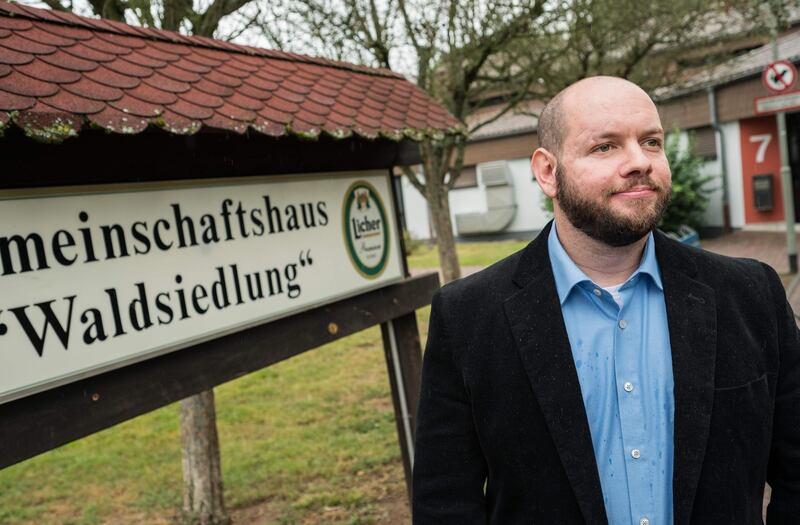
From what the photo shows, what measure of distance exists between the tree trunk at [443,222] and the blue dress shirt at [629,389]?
8.81 meters

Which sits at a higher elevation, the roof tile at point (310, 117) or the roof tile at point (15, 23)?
the roof tile at point (15, 23)

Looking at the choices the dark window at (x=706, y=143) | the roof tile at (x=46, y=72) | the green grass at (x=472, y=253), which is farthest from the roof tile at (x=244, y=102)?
the dark window at (x=706, y=143)

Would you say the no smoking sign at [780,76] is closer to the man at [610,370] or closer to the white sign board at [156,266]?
the white sign board at [156,266]

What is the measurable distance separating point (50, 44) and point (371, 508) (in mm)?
3911

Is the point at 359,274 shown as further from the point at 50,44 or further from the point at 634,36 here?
the point at 634,36

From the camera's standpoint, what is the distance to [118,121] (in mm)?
2350

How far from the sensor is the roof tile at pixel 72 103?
7.32 ft

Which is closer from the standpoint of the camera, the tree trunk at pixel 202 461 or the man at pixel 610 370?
the man at pixel 610 370

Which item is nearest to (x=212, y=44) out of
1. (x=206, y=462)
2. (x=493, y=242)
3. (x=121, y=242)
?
(x=121, y=242)

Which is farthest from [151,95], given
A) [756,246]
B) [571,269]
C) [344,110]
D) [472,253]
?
[472,253]

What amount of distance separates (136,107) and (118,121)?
0.47 feet

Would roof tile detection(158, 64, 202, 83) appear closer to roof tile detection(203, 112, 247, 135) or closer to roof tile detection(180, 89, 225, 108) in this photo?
roof tile detection(180, 89, 225, 108)

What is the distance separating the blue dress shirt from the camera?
5.64 feet

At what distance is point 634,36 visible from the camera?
406 inches
